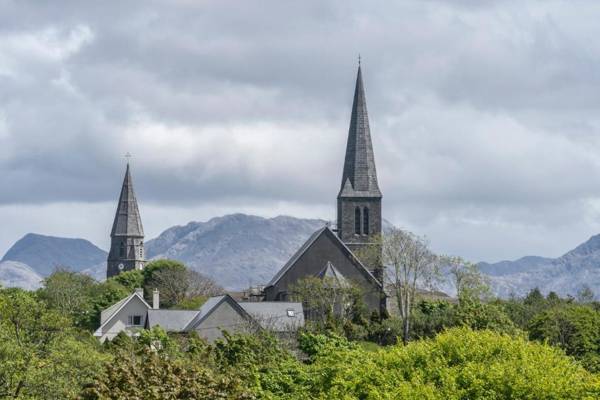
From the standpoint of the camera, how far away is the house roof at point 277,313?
291ft

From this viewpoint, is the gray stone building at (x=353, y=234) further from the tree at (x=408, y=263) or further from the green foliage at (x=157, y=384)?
the green foliage at (x=157, y=384)

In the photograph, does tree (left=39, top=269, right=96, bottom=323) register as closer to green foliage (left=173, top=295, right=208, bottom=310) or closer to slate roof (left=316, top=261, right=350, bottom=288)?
green foliage (left=173, top=295, right=208, bottom=310)

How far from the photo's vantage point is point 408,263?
330 ft

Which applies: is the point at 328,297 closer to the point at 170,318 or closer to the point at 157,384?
the point at 170,318

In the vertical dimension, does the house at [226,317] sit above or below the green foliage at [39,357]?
above

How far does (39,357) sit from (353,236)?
71.4 metres

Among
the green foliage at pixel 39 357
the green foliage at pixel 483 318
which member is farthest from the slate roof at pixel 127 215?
the green foliage at pixel 39 357

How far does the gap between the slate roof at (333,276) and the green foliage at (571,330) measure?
22300mm

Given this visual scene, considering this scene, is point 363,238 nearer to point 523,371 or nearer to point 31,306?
point 31,306

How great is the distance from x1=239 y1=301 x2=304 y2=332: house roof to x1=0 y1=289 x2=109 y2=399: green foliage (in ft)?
131

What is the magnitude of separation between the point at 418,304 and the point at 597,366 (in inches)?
1557

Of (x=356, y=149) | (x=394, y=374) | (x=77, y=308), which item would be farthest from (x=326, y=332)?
(x=77, y=308)

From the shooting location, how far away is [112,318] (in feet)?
380

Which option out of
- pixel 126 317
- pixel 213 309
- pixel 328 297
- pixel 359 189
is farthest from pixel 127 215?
pixel 213 309
